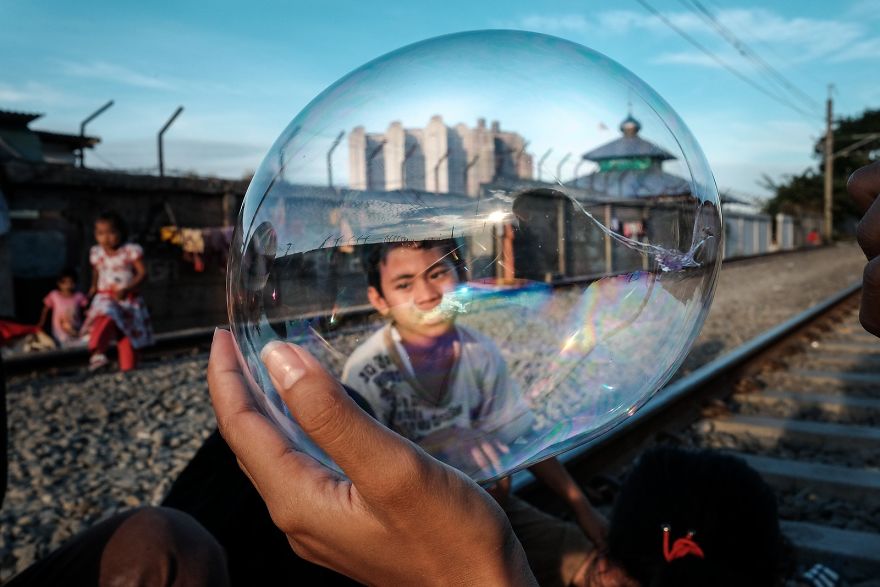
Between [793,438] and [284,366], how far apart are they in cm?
431

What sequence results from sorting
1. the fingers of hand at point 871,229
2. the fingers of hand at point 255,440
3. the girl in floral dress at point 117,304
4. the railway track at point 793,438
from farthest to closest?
the girl in floral dress at point 117,304, the railway track at point 793,438, the fingers of hand at point 255,440, the fingers of hand at point 871,229

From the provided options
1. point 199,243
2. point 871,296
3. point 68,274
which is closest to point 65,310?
point 68,274

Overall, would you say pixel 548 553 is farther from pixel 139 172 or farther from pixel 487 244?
pixel 139 172

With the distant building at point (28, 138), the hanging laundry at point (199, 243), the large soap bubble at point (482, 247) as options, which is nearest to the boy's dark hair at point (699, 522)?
the large soap bubble at point (482, 247)

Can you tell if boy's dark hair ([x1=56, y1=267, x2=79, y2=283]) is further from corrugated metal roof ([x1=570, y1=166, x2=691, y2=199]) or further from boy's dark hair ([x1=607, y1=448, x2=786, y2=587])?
corrugated metal roof ([x1=570, y1=166, x2=691, y2=199])

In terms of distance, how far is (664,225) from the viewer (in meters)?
1.37

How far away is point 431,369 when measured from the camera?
1313 millimetres

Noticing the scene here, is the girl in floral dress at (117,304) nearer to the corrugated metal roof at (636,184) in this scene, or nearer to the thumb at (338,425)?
the corrugated metal roof at (636,184)

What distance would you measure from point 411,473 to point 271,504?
0.37m

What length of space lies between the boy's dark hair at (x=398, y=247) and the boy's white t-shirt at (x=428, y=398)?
0.47 ft

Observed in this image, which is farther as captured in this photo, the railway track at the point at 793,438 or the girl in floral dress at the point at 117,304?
the girl in floral dress at the point at 117,304

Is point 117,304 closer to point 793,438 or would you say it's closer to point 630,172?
point 793,438

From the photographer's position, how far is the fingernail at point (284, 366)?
0.90 meters

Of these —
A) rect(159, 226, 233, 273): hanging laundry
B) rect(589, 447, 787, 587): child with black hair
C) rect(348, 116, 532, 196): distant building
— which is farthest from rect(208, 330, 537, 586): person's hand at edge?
rect(159, 226, 233, 273): hanging laundry
